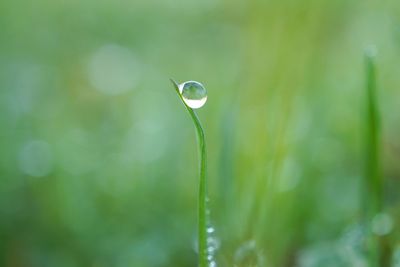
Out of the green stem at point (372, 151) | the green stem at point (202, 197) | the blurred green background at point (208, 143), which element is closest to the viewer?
the green stem at point (202, 197)

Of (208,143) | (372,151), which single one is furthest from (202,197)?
(208,143)

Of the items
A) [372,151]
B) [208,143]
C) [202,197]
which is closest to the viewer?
[202,197]

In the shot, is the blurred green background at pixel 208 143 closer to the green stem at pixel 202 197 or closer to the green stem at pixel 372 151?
the green stem at pixel 372 151

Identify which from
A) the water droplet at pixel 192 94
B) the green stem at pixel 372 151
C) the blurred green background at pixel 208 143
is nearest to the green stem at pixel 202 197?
the water droplet at pixel 192 94

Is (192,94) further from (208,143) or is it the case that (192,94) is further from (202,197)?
(208,143)

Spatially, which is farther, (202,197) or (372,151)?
(372,151)

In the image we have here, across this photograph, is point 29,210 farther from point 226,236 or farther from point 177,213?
point 226,236

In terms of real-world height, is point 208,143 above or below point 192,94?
below

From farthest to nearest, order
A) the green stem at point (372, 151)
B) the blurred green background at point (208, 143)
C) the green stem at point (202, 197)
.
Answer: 1. the blurred green background at point (208, 143)
2. the green stem at point (372, 151)
3. the green stem at point (202, 197)

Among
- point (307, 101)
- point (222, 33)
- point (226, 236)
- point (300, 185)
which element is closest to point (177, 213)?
point (300, 185)
